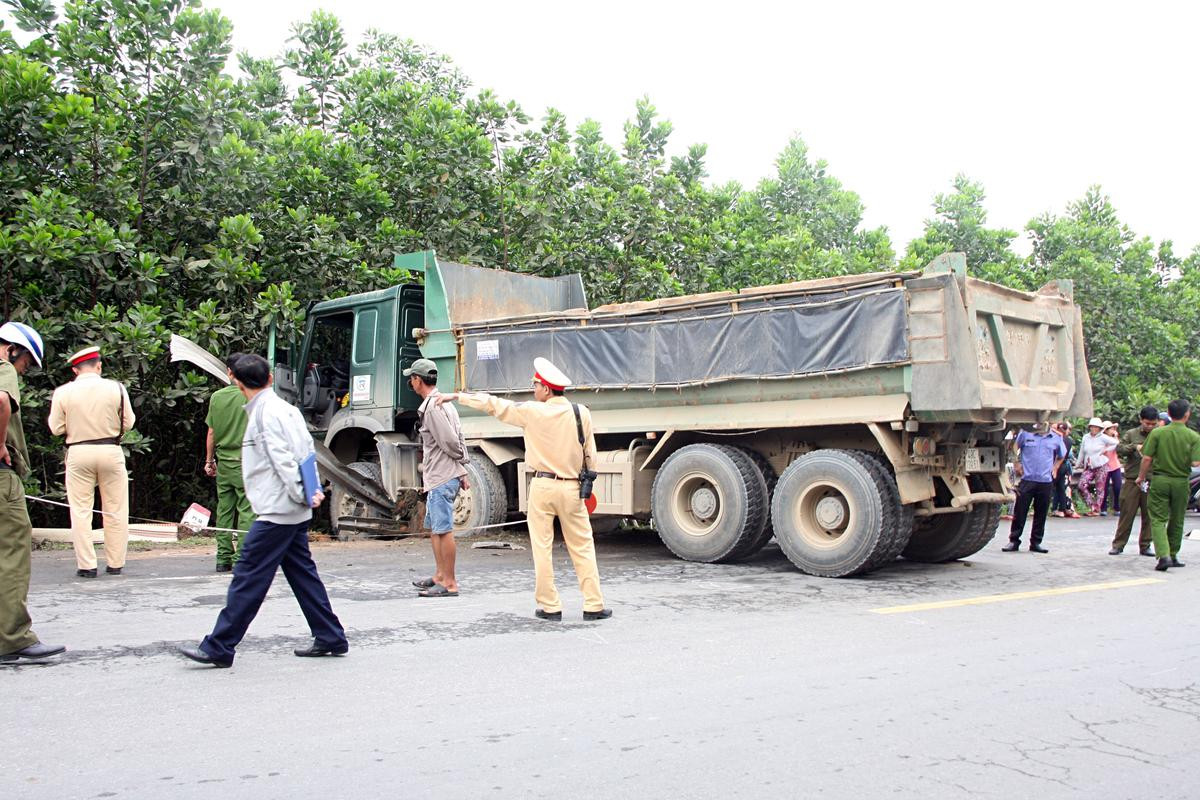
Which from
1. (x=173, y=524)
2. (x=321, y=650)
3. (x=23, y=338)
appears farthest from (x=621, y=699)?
(x=173, y=524)

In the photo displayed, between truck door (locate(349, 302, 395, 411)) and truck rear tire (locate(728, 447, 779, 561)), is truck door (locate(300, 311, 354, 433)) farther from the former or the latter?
truck rear tire (locate(728, 447, 779, 561))

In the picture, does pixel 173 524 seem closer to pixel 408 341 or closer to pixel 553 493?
pixel 408 341

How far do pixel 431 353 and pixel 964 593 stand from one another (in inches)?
256

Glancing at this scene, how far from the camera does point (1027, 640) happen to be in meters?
6.37

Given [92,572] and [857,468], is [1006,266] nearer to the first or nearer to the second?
[857,468]

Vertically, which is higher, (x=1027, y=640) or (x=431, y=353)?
(x=431, y=353)

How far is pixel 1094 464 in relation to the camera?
1756cm

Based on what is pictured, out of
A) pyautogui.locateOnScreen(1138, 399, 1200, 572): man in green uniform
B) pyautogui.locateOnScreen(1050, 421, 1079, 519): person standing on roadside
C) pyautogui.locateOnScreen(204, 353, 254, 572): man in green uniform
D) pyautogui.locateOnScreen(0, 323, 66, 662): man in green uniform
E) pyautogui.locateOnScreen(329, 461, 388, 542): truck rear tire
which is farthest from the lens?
pyautogui.locateOnScreen(1050, 421, 1079, 519): person standing on roadside

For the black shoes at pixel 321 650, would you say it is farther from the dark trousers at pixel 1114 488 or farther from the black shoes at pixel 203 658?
the dark trousers at pixel 1114 488

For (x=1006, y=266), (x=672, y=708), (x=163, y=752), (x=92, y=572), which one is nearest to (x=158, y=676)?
(x=163, y=752)

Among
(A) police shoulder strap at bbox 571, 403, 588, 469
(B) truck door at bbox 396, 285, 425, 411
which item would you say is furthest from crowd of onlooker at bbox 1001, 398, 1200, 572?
(B) truck door at bbox 396, 285, 425, 411

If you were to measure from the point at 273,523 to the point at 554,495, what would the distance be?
76.6 inches

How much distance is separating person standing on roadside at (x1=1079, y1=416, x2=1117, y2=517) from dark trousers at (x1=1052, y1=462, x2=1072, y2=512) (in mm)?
409

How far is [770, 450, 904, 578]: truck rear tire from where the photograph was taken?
8.96 metres
